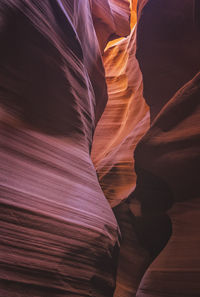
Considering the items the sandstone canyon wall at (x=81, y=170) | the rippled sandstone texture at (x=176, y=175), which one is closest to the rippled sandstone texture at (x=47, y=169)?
the sandstone canyon wall at (x=81, y=170)

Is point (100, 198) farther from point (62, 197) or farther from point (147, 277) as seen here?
point (147, 277)

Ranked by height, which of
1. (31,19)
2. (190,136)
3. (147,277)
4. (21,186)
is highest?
(31,19)

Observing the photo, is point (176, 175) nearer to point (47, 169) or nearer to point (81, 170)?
point (81, 170)

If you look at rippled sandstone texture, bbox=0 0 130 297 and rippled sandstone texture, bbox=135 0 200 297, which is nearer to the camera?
A: rippled sandstone texture, bbox=0 0 130 297

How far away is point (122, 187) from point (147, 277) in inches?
81.2

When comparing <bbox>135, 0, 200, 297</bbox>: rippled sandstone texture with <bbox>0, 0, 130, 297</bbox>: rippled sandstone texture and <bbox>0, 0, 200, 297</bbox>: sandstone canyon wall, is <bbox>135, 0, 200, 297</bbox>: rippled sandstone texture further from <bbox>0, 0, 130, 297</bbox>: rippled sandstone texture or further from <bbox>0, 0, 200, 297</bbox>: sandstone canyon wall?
<bbox>0, 0, 130, 297</bbox>: rippled sandstone texture

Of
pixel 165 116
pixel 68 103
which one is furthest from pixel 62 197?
pixel 165 116

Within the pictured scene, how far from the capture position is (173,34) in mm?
4352

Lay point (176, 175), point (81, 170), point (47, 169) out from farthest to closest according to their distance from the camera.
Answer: point (176, 175)
point (81, 170)
point (47, 169)

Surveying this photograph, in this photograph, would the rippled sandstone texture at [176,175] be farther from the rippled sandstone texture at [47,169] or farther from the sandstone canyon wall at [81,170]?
the rippled sandstone texture at [47,169]

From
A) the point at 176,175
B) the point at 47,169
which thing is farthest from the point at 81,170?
the point at 176,175

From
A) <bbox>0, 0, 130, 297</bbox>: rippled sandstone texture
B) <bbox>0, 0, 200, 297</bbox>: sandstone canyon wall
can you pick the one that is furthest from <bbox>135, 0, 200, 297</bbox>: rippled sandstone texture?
<bbox>0, 0, 130, 297</bbox>: rippled sandstone texture

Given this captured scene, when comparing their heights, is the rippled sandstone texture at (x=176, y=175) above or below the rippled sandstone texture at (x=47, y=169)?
below

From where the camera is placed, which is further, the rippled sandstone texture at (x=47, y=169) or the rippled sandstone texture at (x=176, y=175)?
the rippled sandstone texture at (x=176, y=175)
